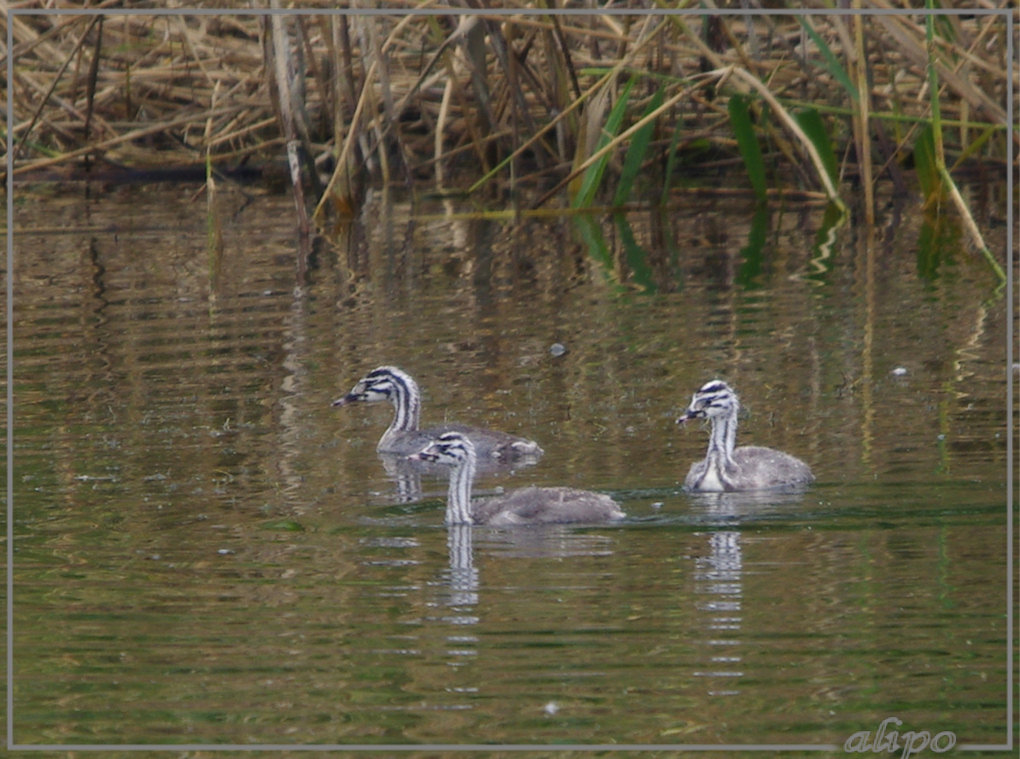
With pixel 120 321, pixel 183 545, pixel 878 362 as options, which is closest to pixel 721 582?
pixel 183 545

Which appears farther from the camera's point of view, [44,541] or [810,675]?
[44,541]

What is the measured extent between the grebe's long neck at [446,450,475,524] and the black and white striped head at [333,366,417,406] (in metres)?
2.11

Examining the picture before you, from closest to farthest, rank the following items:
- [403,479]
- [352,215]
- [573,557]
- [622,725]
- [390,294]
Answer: [622,725]
[573,557]
[403,479]
[390,294]
[352,215]

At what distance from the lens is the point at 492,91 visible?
1838 centimetres

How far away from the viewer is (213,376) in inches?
444

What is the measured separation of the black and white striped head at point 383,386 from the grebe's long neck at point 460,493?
2111 mm

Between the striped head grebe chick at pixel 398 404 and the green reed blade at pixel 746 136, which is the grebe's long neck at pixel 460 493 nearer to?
Answer: the striped head grebe chick at pixel 398 404

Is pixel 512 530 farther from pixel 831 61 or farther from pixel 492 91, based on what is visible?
pixel 492 91

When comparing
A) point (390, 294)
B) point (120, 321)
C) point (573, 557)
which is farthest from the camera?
point (390, 294)

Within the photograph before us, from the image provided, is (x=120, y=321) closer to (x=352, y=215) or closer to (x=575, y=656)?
(x=352, y=215)

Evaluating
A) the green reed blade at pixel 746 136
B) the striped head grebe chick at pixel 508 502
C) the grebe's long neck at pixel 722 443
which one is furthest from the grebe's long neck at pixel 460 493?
the green reed blade at pixel 746 136

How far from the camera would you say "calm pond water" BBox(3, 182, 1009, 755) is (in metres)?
5.74

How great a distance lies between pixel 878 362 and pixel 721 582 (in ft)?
14.7

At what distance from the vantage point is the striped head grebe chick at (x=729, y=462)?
866 centimetres
